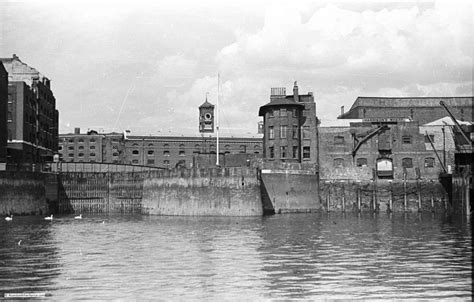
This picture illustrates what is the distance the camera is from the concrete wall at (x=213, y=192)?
61.7 metres

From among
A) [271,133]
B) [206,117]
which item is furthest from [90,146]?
[271,133]

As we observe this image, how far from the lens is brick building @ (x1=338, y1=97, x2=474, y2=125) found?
319 feet

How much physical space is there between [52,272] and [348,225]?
30.0m

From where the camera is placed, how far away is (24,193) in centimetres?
6631

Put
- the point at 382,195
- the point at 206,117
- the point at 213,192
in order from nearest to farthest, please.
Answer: the point at 213,192 < the point at 382,195 < the point at 206,117

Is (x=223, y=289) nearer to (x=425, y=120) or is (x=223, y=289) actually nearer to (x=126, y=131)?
(x=425, y=120)

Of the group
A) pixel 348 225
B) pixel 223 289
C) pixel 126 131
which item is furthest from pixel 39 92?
pixel 223 289

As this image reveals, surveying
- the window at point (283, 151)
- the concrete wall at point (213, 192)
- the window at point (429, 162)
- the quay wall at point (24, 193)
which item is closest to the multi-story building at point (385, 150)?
the window at point (429, 162)

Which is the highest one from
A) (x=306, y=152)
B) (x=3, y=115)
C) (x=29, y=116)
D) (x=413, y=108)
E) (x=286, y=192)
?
(x=413, y=108)

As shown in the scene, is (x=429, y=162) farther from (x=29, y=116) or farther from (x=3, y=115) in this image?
(x=29, y=116)

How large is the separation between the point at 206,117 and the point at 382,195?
67.6m

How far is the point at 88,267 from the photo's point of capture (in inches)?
1086

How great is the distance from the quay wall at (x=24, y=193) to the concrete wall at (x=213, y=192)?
13.4 metres

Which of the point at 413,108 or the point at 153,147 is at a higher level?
the point at 413,108
